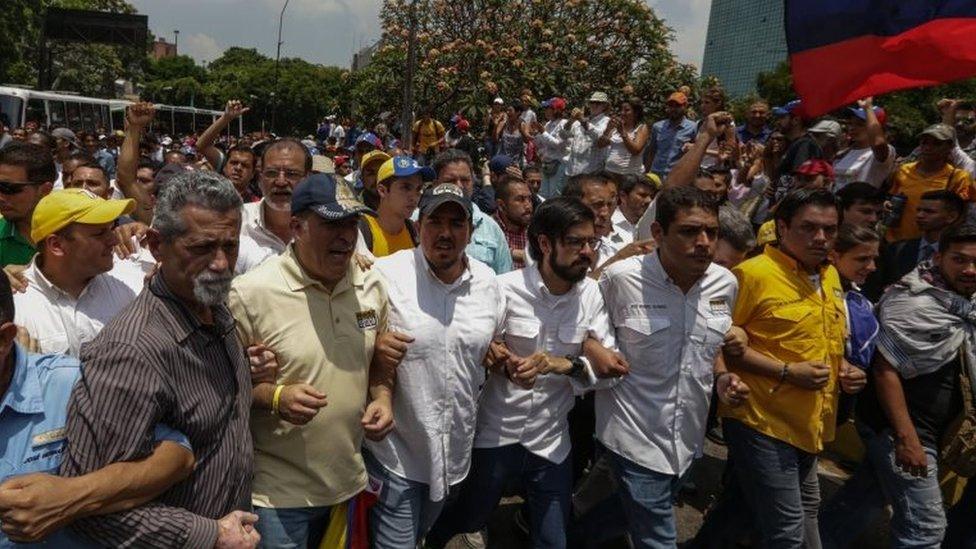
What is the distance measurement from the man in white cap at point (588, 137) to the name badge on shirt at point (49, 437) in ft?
23.9

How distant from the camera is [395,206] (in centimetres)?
395

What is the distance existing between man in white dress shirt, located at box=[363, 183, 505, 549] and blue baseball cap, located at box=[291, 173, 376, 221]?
420 mm

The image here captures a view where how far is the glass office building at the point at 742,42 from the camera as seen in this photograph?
43.2 m

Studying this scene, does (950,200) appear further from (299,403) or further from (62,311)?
(62,311)

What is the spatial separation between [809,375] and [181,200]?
2.63 meters

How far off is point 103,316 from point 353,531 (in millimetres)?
1249

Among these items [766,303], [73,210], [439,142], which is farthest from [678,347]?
[439,142]

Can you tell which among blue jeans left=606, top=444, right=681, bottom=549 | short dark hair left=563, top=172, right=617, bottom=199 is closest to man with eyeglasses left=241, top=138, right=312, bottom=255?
short dark hair left=563, top=172, right=617, bottom=199

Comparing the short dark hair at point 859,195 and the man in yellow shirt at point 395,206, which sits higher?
the short dark hair at point 859,195

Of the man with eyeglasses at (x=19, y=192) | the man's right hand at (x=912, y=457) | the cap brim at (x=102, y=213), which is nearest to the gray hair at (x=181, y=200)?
the cap brim at (x=102, y=213)

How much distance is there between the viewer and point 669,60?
16.4 m

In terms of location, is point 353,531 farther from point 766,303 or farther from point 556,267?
point 766,303

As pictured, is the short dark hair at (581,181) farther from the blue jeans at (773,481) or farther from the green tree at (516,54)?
the green tree at (516,54)

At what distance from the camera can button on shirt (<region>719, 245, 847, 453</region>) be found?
3.08 meters
